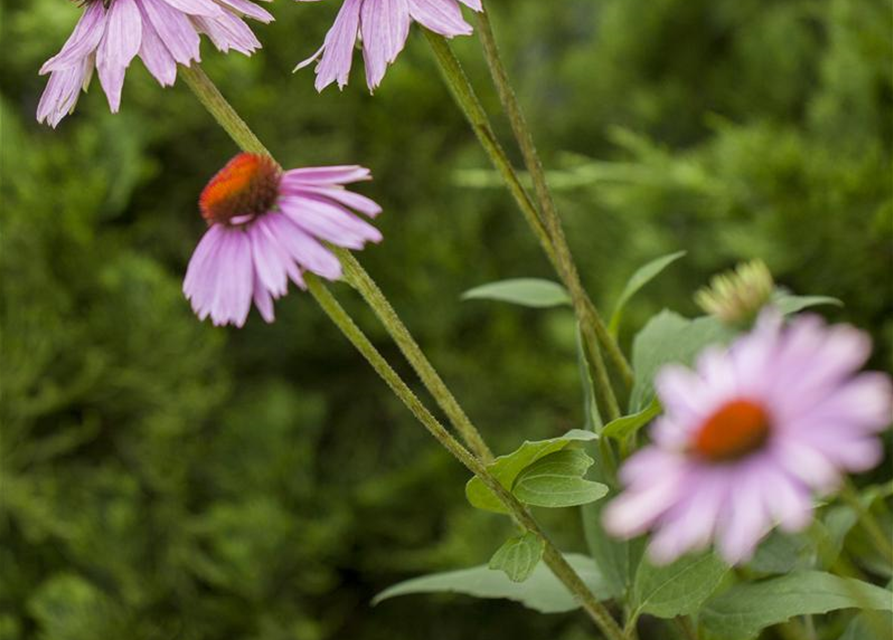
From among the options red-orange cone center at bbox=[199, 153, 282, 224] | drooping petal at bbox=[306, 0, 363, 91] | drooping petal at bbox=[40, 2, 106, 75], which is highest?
drooping petal at bbox=[40, 2, 106, 75]

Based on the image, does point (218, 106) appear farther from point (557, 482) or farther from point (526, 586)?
point (526, 586)

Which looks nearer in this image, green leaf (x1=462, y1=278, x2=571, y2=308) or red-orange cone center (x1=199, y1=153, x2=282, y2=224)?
red-orange cone center (x1=199, y1=153, x2=282, y2=224)

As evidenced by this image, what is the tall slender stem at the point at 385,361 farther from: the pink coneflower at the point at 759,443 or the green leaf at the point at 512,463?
the pink coneflower at the point at 759,443

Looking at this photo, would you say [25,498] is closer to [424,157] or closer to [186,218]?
[186,218]

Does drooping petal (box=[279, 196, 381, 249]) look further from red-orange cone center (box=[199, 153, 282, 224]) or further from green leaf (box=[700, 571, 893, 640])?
green leaf (box=[700, 571, 893, 640])

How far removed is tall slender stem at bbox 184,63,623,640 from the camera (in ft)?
1.35

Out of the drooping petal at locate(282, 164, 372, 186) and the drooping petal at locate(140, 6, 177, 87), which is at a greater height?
the drooping petal at locate(140, 6, 177, 87)

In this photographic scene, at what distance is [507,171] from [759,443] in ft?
0.93

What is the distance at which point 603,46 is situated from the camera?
1545mm

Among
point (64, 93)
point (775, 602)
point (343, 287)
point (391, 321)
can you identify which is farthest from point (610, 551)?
point (343, 287)

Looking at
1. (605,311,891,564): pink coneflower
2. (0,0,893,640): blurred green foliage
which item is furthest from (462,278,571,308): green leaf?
(0,0,893,640): blurred green foliage

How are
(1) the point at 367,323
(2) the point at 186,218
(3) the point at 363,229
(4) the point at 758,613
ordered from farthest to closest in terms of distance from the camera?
(2) the point at 186,218, (1) the point at 367,323, (4) the point at 758,613, (3) the point at 363,229

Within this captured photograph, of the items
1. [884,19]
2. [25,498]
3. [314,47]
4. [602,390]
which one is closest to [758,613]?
[602,390]

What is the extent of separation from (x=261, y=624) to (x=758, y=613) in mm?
954
